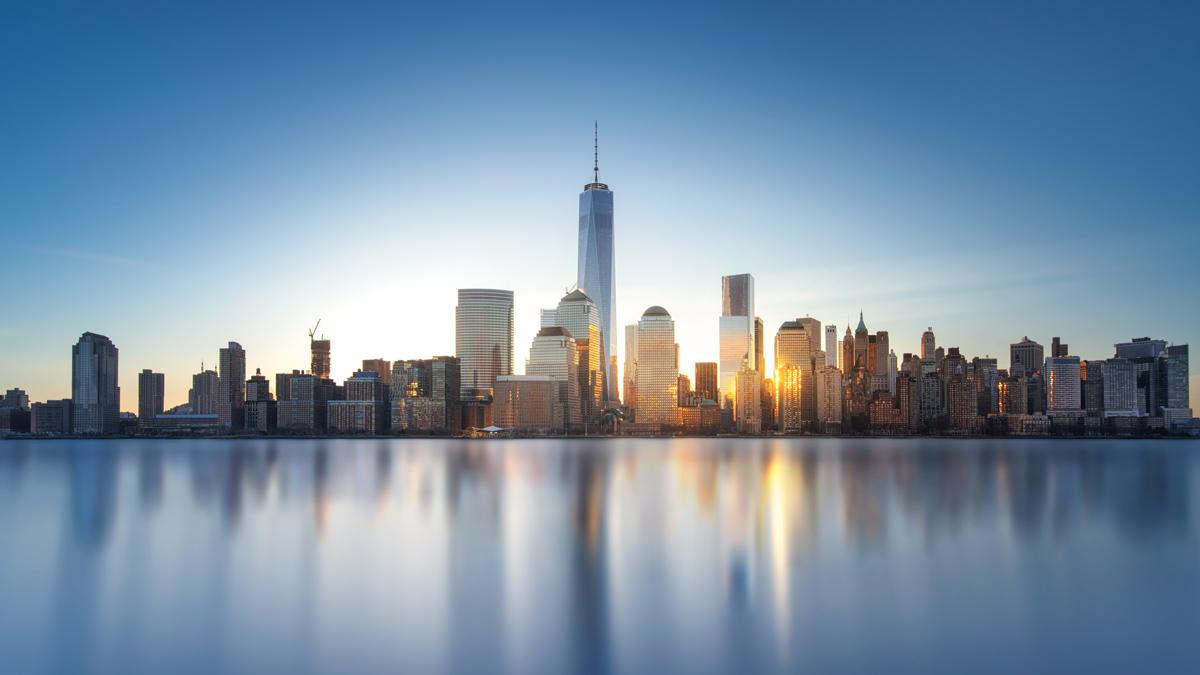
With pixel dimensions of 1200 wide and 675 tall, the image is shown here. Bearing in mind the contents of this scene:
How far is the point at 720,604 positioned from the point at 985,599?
805 centimetres

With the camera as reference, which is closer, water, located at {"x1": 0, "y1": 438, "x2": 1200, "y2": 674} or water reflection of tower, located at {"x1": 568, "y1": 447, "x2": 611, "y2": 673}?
water reflection of tower, located at {"x1": 568, "y1": 447, "x2": 611, "y2": 673}

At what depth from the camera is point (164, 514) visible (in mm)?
49438

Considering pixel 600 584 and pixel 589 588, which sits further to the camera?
pixel 600 584

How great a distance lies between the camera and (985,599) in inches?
1016

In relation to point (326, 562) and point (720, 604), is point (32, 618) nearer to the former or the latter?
point (326, 562)

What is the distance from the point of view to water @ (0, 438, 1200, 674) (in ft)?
66.3

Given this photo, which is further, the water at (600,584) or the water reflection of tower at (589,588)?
the water at (600,584)

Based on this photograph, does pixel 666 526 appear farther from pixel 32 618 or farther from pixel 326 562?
pixel 32 618

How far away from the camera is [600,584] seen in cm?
2806

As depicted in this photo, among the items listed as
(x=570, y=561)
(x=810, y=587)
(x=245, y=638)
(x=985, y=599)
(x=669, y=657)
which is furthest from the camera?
(x=570, y=561)

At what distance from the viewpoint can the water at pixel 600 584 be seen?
795 inches

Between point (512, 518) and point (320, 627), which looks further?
point (512, 518)

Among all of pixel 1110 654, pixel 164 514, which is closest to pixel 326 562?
pixel 164 514

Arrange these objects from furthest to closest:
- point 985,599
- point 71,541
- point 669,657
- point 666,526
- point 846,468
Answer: point 846,468
point 666,526
point 71,541
point 985,599
point 669,657
